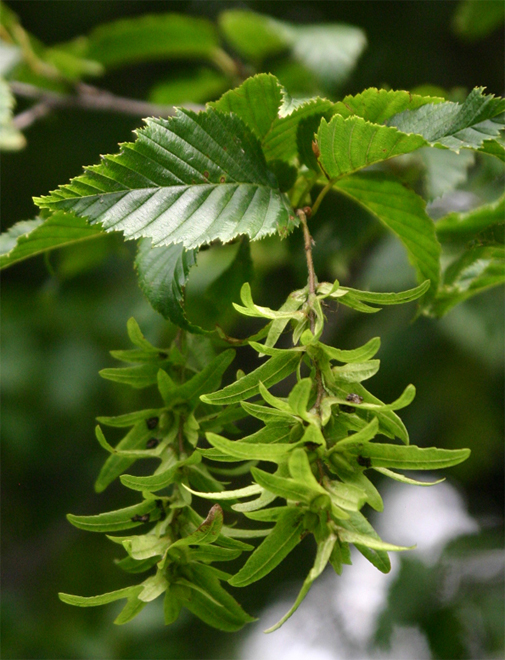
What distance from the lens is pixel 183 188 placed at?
3.65ft

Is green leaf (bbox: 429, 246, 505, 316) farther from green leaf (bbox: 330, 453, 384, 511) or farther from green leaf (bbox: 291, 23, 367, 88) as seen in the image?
green leaf (bbox: 291, 23, 367, 88)

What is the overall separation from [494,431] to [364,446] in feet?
9.24

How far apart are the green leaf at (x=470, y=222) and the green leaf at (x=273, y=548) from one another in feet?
2.72

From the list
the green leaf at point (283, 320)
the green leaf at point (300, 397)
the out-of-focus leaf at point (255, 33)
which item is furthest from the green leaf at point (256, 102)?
the out-of-focus leaf at point (255, 33)

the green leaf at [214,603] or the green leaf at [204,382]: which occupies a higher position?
the green leaf at [204,382]

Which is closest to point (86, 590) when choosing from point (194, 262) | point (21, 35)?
point (21, 35)

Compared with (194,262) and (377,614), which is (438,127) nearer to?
(194,262)

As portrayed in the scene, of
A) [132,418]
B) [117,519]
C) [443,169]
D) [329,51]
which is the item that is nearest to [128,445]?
[132,418]

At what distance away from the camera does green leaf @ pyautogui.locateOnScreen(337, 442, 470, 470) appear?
0.77m

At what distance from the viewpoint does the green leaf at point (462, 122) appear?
1049 millimetres

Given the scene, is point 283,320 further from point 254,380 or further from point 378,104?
point 378,104

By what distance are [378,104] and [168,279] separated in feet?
1.52

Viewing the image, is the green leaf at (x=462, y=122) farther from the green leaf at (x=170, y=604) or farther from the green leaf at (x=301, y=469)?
the green leaf at (x=170, y=604)

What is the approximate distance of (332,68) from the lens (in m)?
2.21
